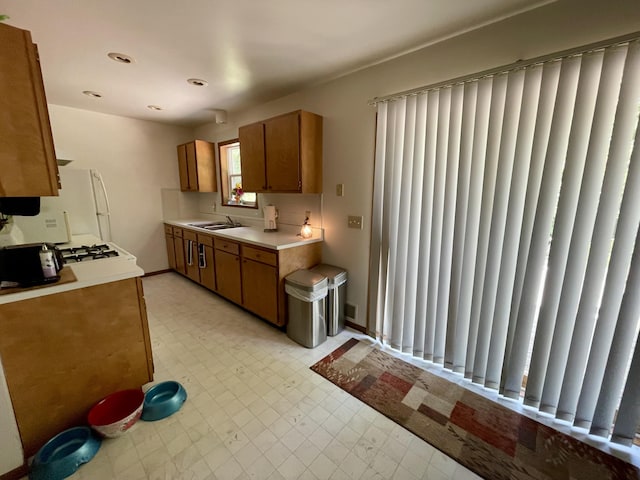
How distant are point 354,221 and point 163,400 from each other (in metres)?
2.03

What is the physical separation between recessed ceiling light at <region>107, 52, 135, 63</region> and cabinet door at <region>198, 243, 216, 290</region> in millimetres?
1969

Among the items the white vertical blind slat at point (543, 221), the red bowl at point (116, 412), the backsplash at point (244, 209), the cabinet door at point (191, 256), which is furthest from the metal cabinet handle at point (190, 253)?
the white vertical blind slat at point (543, 221)

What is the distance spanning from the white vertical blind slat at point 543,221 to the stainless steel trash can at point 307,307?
144cm

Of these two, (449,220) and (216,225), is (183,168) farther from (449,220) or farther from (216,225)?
(449,220)

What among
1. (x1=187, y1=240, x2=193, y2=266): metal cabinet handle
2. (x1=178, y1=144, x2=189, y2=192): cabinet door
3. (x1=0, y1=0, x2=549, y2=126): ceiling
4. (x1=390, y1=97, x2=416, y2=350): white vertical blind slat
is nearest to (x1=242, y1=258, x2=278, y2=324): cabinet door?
(x1=390, y1=97, x2=416, y2=350): white vertical blind slat

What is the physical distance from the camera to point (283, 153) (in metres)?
2.63

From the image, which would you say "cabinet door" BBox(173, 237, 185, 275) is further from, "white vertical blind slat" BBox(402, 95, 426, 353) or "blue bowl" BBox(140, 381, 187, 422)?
"white vertical blind slat" BBox(402, 95, 426, 353)

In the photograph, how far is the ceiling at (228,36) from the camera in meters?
1.52

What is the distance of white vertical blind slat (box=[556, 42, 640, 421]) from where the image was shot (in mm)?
1269

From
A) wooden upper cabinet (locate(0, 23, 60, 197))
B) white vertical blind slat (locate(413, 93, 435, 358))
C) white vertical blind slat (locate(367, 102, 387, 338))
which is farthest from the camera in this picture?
white vertical blind slat (locate(367, 102, 387, 338))

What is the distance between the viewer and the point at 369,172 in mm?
2375

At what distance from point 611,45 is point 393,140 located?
1196mm

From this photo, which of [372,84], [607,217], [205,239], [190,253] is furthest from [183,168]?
[607,217]

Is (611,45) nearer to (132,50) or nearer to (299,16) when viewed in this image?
(299,16)
